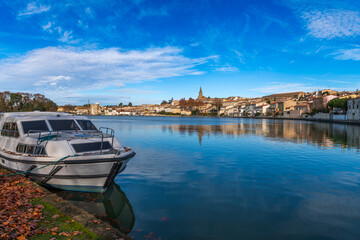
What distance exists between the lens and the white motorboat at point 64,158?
10164 millimetres

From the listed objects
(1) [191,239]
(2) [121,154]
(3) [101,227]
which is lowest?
(1) [191,239]

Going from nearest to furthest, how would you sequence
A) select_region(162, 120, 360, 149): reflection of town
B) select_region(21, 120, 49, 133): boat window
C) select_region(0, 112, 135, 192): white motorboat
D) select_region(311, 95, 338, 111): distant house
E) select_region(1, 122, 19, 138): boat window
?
select_region(0, 112, 135, 192): white motorboat < select_region(21, 120, 49, 133): boat window < select_region(1, 122, 19, 138): boat window < select_region(162, 120, 360, 149): reflection of town < select_region(311, 95, 338, 111): distant house

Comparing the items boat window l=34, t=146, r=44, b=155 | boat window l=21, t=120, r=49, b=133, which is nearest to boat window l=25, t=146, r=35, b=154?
boat window l=34, t=146, r=44, b=155

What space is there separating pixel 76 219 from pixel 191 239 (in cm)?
345

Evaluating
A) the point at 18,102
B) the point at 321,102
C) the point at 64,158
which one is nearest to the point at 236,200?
the point at 64,158

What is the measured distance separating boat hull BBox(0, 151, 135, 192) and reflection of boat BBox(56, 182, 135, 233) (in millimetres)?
356

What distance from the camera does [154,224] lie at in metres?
8.24

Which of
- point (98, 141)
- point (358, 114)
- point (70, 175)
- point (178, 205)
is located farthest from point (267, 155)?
point (358, 114)

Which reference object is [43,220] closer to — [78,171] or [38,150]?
[78,171]

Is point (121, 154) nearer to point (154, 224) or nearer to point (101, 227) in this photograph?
point (154, 224)

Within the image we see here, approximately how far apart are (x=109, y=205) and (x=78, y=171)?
1.97 metres

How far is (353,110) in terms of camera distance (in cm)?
8762

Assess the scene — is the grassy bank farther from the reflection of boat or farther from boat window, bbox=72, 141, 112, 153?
boat window, bbox=72, 141, 112, 153

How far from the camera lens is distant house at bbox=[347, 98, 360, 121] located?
273 ft
